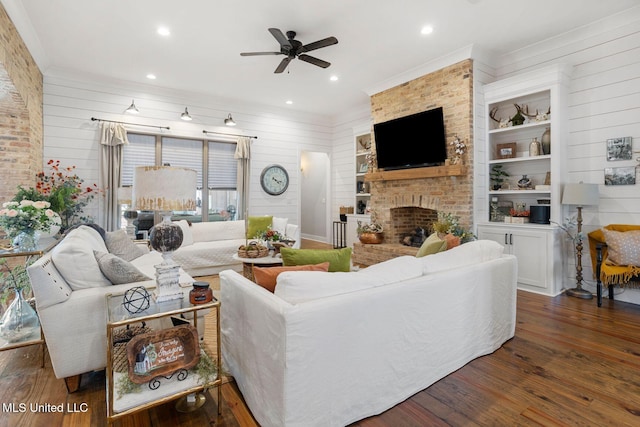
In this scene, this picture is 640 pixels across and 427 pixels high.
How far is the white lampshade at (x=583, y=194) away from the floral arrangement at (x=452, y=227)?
1.16 m

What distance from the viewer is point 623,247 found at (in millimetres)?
3332

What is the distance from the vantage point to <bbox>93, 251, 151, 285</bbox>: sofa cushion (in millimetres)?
2195

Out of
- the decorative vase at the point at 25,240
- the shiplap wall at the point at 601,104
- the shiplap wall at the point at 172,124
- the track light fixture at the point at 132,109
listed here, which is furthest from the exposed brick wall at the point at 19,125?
the shiplap wall at the point at 601,104

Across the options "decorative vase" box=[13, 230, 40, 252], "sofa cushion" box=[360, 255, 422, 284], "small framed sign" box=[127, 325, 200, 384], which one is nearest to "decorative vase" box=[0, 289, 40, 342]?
"decorative vase" box=[13, 230, 40, 252]

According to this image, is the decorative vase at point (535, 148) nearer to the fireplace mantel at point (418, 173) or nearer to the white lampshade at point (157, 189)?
the fireplace mantel at point (418, 173)

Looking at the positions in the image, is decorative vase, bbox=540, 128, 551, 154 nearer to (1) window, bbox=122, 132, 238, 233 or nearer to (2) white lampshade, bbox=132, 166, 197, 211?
(2) white lampshade, bbox=132, 166, 197, 211

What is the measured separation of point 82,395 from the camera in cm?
195

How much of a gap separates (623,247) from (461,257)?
2244 mm

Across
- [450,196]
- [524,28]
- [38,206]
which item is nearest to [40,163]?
[38,206]

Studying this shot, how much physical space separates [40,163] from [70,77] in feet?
4.72

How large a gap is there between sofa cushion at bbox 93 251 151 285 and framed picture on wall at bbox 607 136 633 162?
5.02 m

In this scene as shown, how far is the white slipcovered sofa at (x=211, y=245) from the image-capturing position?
4812mm

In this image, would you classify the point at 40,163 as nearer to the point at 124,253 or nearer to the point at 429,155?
the point at 124,253

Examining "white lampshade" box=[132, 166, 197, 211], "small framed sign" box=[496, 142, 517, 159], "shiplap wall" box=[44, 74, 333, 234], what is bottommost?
"white lampshade" box=[132, 166, 197, 211]
